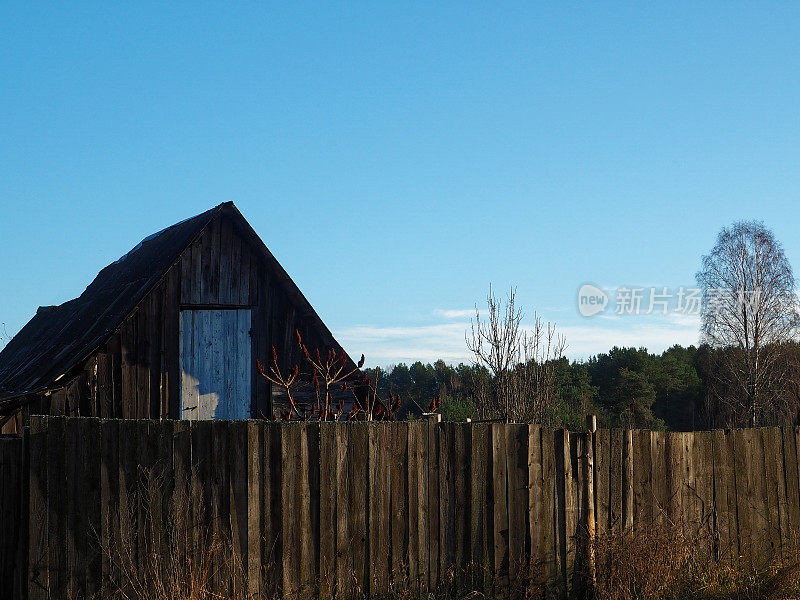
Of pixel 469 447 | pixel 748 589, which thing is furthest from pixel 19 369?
pixel 748 589

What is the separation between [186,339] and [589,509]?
8061mm

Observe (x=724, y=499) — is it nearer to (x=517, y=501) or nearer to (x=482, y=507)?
(x=517, y=501)

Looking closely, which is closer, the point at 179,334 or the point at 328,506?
the point at 328,506

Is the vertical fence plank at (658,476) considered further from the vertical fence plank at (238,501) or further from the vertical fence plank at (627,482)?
the vertical fence plank at (238,501)

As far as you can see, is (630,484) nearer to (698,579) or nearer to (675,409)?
(698,579)

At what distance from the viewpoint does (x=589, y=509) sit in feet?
27.0

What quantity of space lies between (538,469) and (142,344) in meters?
7.81

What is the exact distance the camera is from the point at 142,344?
13.3m

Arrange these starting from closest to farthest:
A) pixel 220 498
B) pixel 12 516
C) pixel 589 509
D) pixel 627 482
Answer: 1. pixel 220 498
2. pixel 12 516
3. pixel 589 509
4. pixel 627 482

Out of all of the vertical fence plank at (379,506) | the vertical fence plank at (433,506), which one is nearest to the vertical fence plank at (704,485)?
the vertical fence plank at (433,506)

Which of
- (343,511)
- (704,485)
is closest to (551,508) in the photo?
(343,511)

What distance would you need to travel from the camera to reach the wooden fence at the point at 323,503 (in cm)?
674

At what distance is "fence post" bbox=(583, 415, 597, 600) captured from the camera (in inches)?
317

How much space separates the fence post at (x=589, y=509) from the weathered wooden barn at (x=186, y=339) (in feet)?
23.0
